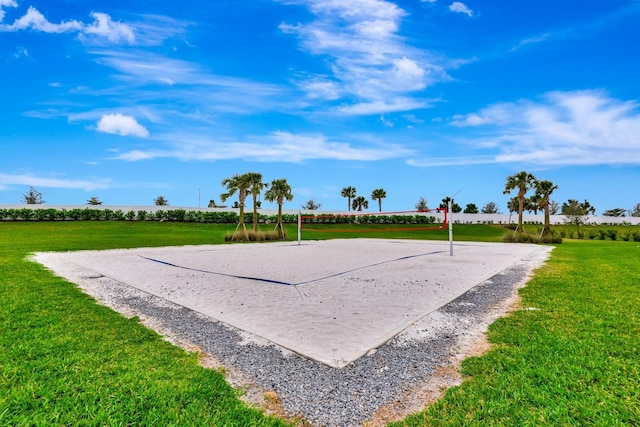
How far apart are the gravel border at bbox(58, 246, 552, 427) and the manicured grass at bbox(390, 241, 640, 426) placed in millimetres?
249

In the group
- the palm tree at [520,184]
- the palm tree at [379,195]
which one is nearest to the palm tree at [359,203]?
the palm tree at [379,195]

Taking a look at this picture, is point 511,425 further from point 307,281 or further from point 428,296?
point 307,281

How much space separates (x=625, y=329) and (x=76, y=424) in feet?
19.4

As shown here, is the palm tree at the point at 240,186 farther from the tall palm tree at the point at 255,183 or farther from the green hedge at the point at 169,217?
the green hedge at the point at 169,217

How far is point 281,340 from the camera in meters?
4.29

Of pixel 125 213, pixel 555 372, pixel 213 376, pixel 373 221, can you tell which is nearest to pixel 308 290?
pixel 213 376

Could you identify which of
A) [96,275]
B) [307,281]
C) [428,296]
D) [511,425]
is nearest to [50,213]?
[96,275]

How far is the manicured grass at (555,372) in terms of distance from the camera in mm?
2674

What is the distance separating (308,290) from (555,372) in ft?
15.1

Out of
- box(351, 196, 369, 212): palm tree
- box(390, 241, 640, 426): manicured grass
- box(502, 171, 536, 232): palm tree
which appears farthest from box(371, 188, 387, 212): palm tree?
box(390, 241, 640, 426): manicured grass

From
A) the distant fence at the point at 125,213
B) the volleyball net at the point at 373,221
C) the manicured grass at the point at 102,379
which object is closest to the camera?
the manicured grass at the point at 102,379

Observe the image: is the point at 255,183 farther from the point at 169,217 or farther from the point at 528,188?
the point at 169,217

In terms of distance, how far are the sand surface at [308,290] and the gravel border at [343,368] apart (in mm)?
202

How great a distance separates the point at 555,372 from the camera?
10.9ft
